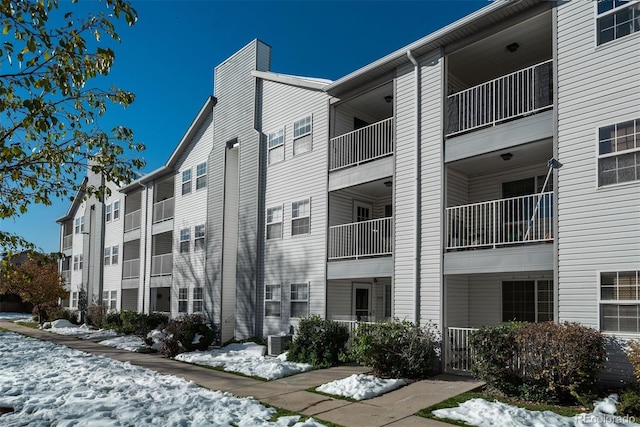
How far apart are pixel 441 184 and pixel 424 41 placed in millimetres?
4124

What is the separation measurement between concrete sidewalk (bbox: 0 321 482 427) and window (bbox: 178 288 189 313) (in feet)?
26.7

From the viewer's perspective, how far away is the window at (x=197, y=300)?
76.1 feet

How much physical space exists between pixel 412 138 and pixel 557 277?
5.74 meters

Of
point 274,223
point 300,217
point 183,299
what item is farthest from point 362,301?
point 183,299

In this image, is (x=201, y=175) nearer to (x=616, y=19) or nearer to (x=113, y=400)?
(x=113, y=400)

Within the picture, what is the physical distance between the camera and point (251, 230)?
20.3 meters

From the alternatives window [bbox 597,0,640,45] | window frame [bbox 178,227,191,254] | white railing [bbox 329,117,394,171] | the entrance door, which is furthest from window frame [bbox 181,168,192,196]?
window [bbox 597,0,640,45]

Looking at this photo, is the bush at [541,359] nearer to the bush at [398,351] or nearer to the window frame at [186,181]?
the bush at [398,351]

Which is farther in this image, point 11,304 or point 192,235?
point 11,304

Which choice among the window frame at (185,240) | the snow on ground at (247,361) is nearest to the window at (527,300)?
the snow on ground at (247,361)

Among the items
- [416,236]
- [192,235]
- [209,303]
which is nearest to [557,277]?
[416,236]

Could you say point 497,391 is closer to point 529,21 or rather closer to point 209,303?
point 529,21

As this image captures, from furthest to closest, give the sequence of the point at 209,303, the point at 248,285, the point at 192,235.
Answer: the point at 192,235, the point at 209,303, the point at 248,285

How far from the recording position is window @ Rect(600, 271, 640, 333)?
396 inches
